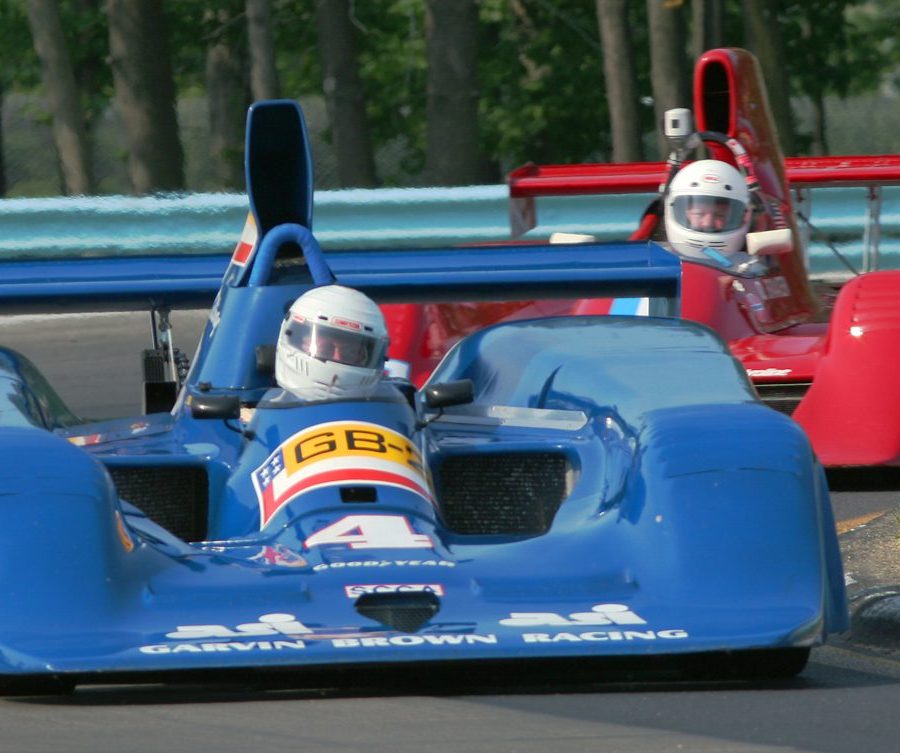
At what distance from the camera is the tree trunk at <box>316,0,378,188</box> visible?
24.8 meters

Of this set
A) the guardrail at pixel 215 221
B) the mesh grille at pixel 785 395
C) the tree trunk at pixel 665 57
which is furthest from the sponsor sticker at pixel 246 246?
the tree trunk at pixel 665 57

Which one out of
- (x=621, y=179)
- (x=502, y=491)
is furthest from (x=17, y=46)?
(x=502, y=491)

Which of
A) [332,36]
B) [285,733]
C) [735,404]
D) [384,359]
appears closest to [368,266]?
[384,359]

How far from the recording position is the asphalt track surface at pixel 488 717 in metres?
4.97

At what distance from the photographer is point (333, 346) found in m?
6.91

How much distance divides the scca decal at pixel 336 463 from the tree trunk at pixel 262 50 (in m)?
17.5

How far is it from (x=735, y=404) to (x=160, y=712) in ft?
6.77

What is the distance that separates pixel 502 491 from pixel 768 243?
541 cm

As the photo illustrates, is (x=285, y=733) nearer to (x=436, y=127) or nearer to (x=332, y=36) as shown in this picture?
(x=436, y=127)

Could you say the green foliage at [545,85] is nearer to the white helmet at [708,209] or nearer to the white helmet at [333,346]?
the white helmet at [708,209]

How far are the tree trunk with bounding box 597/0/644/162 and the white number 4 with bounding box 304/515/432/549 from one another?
59.3ft

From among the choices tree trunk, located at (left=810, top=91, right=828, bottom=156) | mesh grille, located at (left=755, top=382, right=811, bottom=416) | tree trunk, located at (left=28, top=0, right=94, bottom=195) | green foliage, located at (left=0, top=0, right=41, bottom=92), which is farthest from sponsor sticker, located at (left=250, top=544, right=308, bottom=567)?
green foliage, located at (left=0, top=0, right=41, bottom=92)

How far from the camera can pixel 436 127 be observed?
69.5 feet

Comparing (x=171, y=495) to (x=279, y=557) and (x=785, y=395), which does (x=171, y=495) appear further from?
(x=785, y=395)
